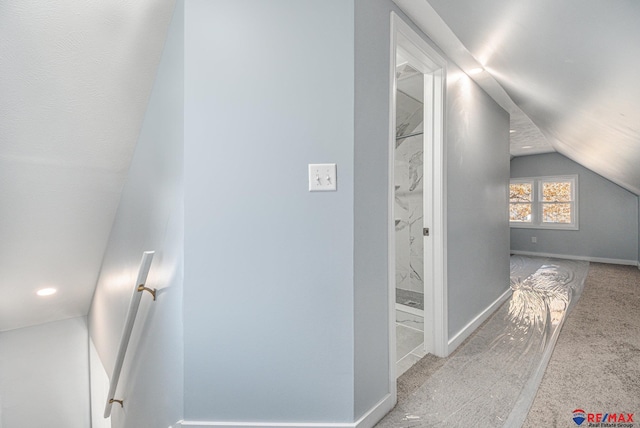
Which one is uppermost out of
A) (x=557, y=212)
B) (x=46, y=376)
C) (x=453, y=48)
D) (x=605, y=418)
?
(x=453, y=48)

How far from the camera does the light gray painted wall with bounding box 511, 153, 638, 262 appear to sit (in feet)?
17.6

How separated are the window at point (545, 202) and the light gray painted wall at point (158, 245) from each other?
7171 mm

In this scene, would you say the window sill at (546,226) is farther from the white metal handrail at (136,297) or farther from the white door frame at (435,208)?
the white metal handrail at (136,297)

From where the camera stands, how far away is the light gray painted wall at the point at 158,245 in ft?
4.64

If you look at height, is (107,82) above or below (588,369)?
above

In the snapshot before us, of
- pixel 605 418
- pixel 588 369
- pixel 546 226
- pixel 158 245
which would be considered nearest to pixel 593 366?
pixel 588 369

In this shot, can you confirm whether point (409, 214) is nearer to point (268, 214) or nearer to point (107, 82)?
point (268, 214)

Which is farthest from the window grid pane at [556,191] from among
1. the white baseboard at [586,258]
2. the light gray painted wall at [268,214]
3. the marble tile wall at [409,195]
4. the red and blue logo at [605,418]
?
the light gray painted wall at [268,214]

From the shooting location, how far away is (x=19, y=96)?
1451mm

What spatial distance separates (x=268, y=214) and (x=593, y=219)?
22.9 ft

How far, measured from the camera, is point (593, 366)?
2.02 meters

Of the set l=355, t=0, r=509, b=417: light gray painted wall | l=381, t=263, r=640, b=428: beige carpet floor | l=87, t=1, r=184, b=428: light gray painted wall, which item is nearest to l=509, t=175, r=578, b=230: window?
l=381, t=263, r=640, b=428: beige carpet floor

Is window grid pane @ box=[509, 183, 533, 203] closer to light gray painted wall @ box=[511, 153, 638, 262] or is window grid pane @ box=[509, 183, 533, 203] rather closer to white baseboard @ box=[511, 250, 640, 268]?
light gray painted wall @ box=[511, 153, 638, 262]

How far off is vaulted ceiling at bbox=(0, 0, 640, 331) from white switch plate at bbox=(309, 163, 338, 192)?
106cm
